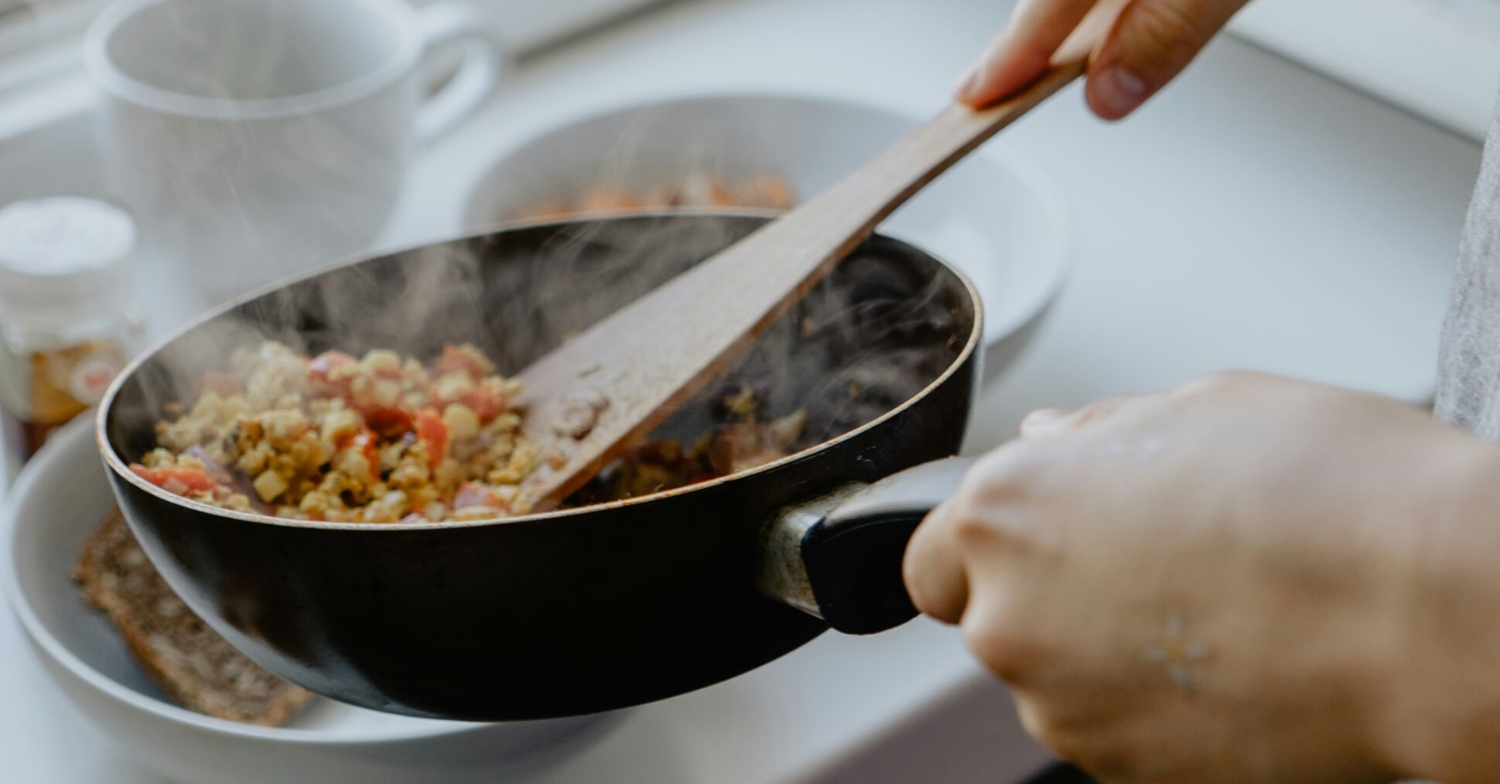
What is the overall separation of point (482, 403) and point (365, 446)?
0.07 meters

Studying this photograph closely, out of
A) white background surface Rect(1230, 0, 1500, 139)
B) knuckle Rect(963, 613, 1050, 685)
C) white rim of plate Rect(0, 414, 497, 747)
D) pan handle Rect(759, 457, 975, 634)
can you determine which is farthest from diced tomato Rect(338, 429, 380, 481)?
white background surface Rect(1230, 0, 1500, 139)

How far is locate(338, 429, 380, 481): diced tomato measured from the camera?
552 mm

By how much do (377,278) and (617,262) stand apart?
0.41 feet

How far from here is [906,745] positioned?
581mm

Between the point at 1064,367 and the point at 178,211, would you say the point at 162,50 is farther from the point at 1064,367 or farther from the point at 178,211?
the point at 1064,367

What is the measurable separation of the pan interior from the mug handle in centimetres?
24

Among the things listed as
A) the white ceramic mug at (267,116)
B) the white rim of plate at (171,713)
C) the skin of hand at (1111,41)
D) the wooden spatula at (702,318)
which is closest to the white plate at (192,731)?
the white rim of plate at (171,713)

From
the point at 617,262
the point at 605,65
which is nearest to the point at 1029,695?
the point at 617,262

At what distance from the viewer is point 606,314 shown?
2.23ft

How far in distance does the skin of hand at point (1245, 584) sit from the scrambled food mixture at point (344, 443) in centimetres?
27

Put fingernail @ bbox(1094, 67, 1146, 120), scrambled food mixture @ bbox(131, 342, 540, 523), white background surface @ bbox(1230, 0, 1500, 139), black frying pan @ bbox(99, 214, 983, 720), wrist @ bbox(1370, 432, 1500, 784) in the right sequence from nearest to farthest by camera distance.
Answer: wrist @ bbox(1370, 432, 1500, 784), black frying pan @ bbox(99, 214, 983, 720), scrambled food mixture @ bbox(131, 342, 540, 523), fingernail @ bbox(1094, 67, 1146, 120), white background surface @ bbox(1230, 0, 1500, 139)

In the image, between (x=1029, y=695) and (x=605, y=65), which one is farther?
(x=605, y=65)

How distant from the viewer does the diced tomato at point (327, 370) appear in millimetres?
578

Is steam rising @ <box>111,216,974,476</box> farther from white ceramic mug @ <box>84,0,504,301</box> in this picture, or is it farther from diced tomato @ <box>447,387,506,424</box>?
white ceramic mug @ <box>84,0,504,301</box>
